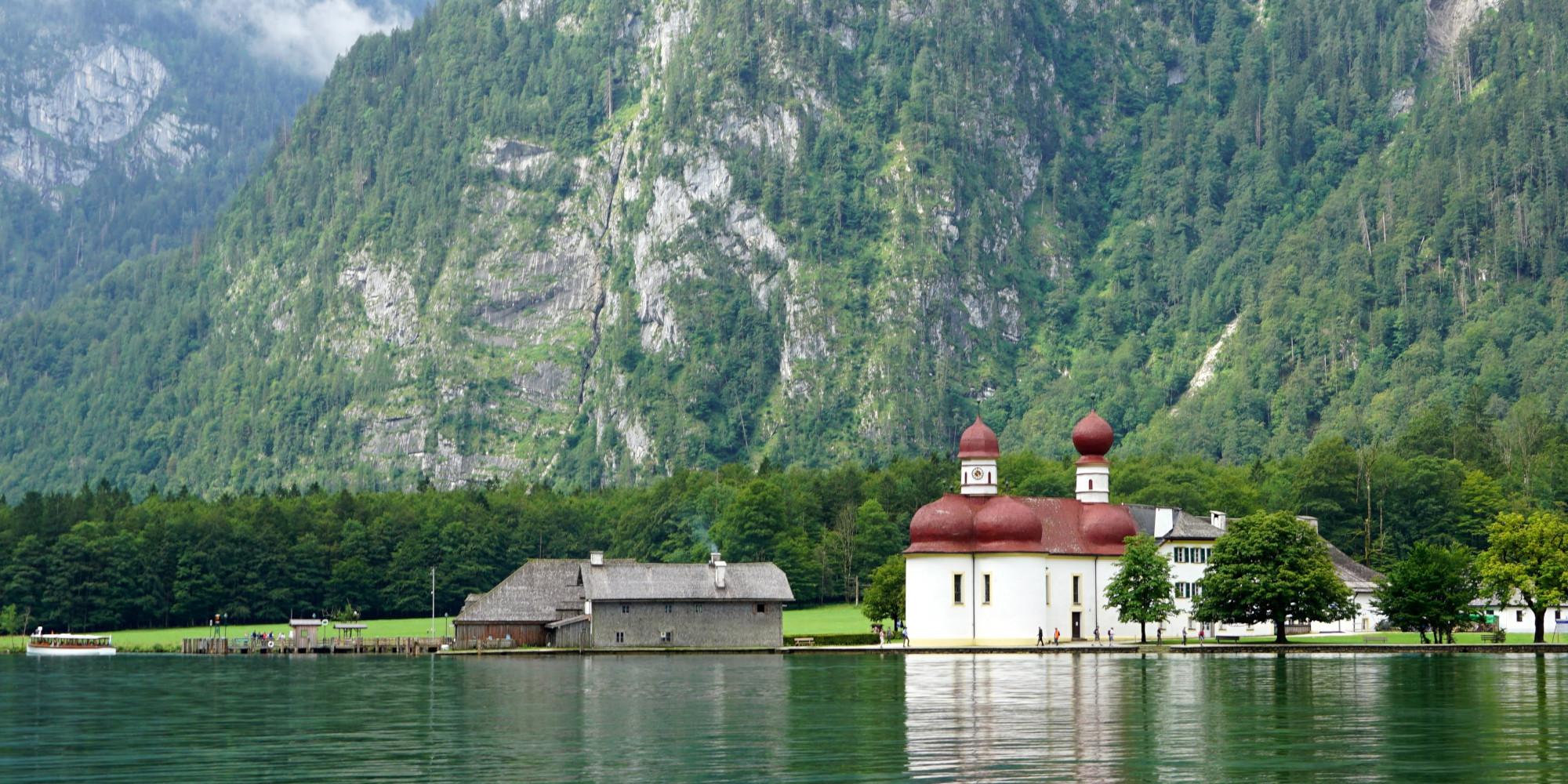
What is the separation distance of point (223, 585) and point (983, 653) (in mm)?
84258

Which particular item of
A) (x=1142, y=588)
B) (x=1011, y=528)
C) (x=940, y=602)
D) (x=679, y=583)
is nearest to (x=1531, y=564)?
(x=1142, y=588)

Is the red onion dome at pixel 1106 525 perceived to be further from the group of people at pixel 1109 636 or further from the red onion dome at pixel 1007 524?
Answer: the red onion dome at pixel 1007 524

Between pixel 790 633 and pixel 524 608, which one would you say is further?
pixel 790 633

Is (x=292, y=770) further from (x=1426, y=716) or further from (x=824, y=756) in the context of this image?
(x=1426, y=716)

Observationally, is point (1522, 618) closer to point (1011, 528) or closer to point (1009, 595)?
point (1009, 595)

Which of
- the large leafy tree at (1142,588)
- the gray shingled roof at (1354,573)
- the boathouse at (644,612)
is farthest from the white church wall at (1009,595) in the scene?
the gray shingled roof at (1354,573)

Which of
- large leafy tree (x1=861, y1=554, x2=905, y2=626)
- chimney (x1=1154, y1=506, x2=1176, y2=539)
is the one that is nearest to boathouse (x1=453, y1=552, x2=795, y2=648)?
large leafy tree (x1=861, y1=554, x2=905, y2=626)

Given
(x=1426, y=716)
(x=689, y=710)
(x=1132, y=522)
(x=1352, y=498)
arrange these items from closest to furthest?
(x=1426, y=716) → (x=689, y=710) → (x=1132, y=522) → (x=1352, y=498)

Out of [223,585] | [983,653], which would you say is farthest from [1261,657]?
[223,585]

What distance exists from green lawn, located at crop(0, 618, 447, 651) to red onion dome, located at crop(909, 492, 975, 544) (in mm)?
43506

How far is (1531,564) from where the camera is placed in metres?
109

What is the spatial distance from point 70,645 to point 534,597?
4029cm

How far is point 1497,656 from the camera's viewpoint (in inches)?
3844

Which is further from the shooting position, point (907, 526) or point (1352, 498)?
point (907, 526)
